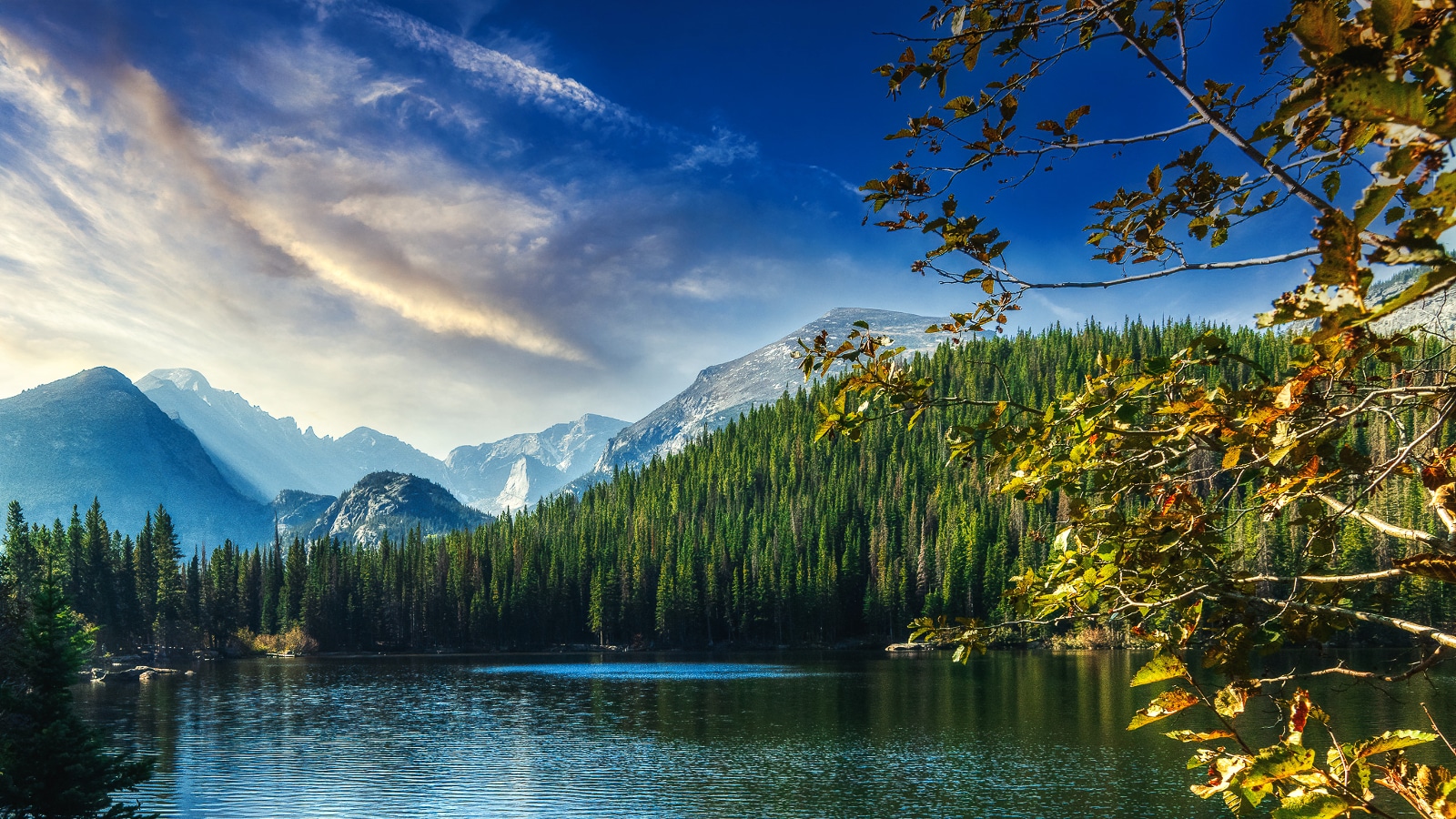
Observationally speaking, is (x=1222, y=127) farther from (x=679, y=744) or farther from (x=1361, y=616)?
(x=679, y=744)

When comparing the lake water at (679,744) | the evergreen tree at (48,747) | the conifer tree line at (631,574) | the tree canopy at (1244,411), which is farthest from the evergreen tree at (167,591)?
the tree canopy at (1244,411)

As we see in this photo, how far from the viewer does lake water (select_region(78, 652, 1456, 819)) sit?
37844 mm

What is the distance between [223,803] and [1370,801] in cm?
4563

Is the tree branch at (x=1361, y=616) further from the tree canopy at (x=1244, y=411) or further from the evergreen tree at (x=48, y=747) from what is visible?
the evergreen tree at (x=48, y=747)

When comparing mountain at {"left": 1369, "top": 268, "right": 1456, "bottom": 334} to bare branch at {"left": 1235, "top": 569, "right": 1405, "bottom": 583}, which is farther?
bare branch at {"left": 1235, "top": 569, "right": 1405, "bottom": 583}

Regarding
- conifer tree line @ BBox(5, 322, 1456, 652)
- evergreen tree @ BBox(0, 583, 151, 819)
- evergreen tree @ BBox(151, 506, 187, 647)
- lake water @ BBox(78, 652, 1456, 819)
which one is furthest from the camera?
evergreen tree @ BBox(151, 506, 187, 647)

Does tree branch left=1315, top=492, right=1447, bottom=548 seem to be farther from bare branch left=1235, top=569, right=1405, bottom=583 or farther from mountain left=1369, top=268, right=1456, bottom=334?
mountain left=1369, top=268, right=1456, bottom=334

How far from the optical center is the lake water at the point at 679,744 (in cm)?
3784

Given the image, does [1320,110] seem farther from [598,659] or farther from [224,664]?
[224,664]

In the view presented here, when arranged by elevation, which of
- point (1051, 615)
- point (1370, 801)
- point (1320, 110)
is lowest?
point (1370, 801)

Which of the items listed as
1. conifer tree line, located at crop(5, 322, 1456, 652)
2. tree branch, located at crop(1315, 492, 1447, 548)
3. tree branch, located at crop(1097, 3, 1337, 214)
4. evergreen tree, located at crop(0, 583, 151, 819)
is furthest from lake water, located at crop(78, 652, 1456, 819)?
conifer tree line, located at crop(5, 322, 1456, 652)

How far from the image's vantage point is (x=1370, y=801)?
2.93m

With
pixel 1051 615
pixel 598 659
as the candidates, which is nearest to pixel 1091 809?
pixel 1051 615

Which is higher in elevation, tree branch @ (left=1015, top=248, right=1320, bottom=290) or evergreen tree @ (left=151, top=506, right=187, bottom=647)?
tree branch @ (left=1015, top=248, right=1320, bottom=290)
